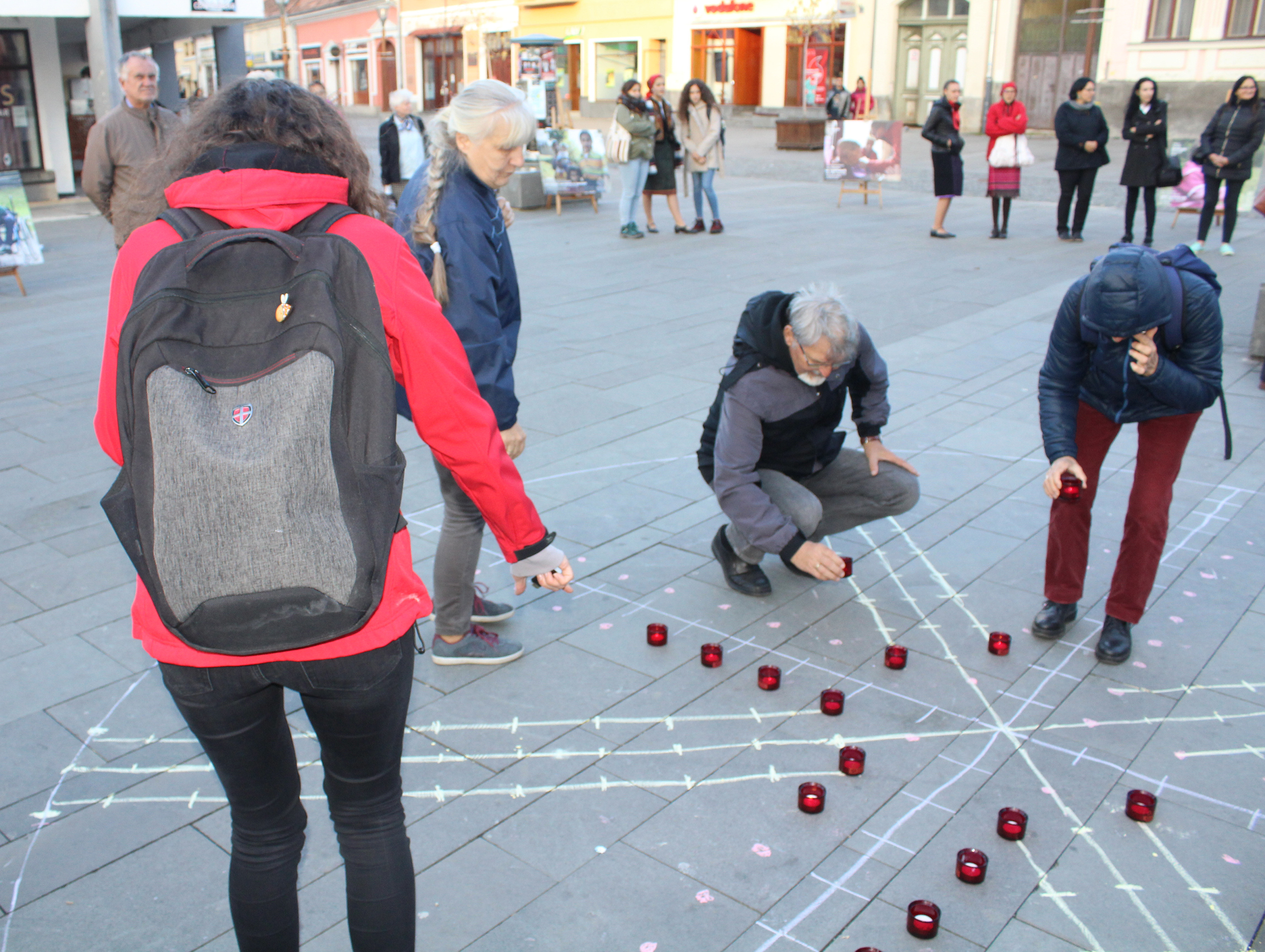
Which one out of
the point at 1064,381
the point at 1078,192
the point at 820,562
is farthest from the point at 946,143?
the point at 820,562

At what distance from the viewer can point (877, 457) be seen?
4348mm

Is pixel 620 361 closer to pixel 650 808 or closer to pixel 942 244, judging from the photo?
pixel 650 808

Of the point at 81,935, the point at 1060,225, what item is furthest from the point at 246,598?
the point at 1060,225

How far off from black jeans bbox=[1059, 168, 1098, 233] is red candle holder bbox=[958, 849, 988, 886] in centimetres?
1088

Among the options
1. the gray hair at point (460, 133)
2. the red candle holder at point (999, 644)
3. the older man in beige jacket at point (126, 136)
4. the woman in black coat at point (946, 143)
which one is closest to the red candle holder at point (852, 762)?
the red candle holder at point (999, 644)

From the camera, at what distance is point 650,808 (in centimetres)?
303

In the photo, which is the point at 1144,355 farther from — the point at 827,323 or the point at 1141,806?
the point at 1141,806

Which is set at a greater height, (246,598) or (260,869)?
(246,598)

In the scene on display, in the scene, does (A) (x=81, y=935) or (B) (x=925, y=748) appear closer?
(A) (x=81, y=935)

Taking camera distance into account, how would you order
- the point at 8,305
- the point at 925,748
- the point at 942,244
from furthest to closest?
the point at 942,244 → the point at 8,305 → the point at 925,748

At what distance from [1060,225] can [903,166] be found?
356 inches

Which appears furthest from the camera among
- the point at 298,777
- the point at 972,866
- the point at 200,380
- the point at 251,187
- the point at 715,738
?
the point at 715,738

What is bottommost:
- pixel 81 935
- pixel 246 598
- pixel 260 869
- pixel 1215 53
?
pixel 81 935

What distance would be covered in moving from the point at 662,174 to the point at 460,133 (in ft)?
33.2
